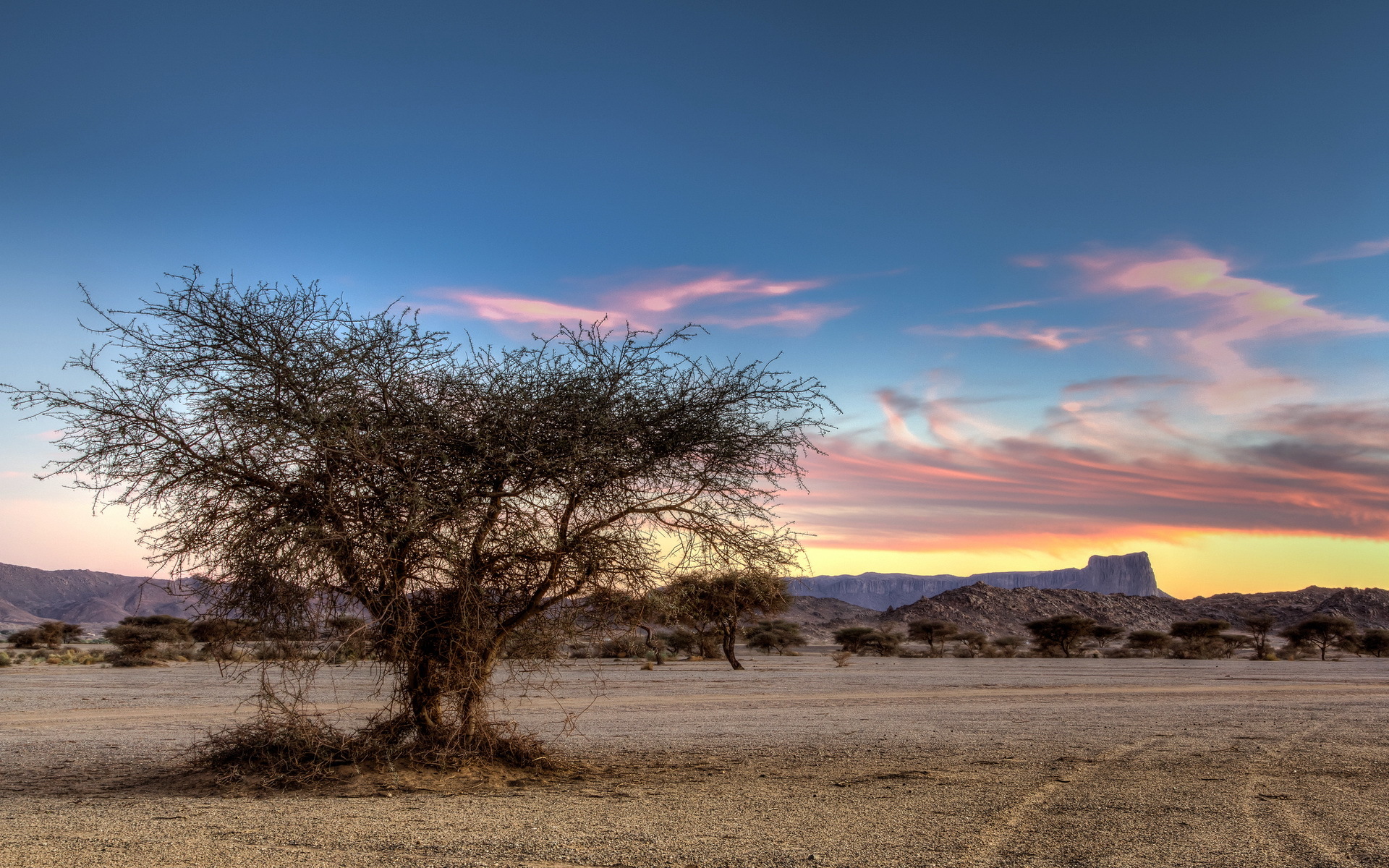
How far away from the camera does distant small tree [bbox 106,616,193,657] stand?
5588 cm

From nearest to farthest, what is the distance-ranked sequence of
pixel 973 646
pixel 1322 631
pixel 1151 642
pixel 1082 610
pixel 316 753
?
1. pixel 316 753
2. pixel 1322 631
3. pixel 1151 642
4. pixel 973 646
5. pixel 1082 610

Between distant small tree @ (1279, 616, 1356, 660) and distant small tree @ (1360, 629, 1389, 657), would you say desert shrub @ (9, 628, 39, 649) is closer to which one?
distant small tree @ (1279, 616, 1356, 660)

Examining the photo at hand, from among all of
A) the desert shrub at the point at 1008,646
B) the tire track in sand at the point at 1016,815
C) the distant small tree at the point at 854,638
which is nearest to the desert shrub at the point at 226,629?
the tire track in sand at the point at 1016,815

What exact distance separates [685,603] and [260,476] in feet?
17.5

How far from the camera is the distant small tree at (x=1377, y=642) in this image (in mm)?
78312

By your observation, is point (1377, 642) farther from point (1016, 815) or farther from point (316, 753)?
point (316, 753)

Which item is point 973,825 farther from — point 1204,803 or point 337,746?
point 337,746

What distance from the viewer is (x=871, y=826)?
10023 mm

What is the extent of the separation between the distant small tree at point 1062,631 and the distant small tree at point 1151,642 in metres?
3.42

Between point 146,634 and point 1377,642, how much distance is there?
86.7m

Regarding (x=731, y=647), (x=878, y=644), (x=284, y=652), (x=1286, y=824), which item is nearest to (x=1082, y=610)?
(x=878, y=644)

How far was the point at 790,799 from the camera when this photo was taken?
11.8m

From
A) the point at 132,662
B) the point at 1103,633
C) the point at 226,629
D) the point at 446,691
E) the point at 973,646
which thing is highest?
the point at 226,629

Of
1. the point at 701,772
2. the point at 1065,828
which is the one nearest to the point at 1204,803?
the point at 1065,828
